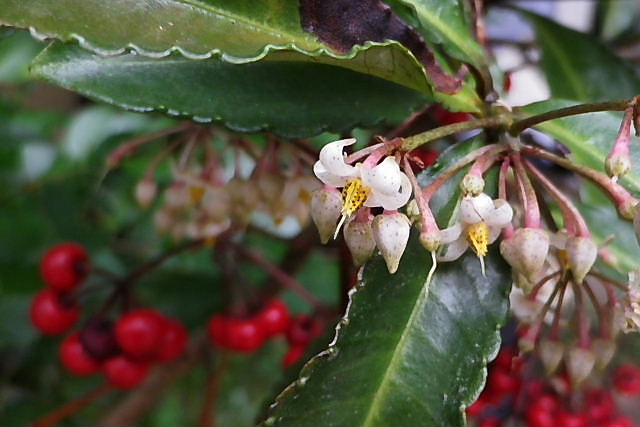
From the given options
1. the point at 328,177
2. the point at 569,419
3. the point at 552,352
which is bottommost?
the point at 569,419

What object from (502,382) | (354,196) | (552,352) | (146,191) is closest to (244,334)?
(146,191)

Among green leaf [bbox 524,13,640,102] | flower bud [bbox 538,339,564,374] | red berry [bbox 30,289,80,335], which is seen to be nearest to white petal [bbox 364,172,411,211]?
flower bud [bbox 538,339,564,374]

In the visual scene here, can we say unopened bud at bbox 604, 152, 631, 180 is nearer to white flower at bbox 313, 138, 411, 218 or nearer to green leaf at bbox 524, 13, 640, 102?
white flower at bbox 313, 138, 411, 218

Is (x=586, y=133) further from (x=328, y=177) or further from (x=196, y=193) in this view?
(x=196, y=193)

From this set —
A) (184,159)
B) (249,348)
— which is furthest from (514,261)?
(249,348)

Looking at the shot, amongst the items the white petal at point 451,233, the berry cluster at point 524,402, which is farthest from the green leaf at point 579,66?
the white petal at point 451,233

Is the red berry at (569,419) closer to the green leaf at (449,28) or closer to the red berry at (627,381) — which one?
the red berry at (627,381)
